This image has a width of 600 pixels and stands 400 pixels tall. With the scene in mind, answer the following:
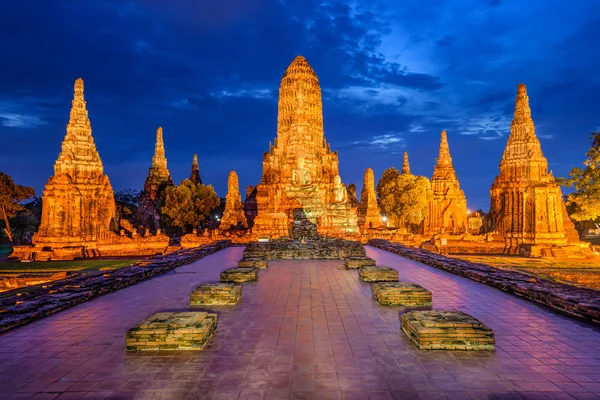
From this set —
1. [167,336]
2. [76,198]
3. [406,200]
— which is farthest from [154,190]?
[167,336]

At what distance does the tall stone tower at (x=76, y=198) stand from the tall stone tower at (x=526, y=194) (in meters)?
27.9

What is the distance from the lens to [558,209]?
27219 millimetres

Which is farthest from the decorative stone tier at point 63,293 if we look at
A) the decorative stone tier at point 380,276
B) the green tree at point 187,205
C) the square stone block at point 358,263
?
the green tree at point 187,205

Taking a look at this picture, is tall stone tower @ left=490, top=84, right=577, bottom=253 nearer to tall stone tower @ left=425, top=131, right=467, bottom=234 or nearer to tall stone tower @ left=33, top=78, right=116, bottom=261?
tall stone tower @ left=425, top=131, right=467, bottom=234

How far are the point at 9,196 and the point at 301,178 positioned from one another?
22.6 meters

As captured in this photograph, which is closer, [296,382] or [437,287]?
[296,382]

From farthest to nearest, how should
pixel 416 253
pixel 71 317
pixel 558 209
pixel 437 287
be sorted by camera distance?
pixel 558 209
pixel 416 253
pixel 437 287
pixel 71 317

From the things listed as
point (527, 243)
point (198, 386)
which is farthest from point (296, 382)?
point (527, 243)

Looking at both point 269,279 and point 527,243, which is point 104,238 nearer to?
point 269,279

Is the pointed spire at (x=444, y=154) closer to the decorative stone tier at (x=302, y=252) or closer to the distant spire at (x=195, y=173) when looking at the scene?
the decorative stone tier at (x=302, y=252)

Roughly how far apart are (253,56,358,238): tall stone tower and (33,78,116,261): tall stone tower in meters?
11.4

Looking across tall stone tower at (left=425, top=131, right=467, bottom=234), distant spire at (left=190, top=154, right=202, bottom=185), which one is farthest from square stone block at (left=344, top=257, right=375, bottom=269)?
distant spire at (left=190, top=154, right=202, bottom=185)

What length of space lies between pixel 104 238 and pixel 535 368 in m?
29.7

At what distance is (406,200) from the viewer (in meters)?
52.2
